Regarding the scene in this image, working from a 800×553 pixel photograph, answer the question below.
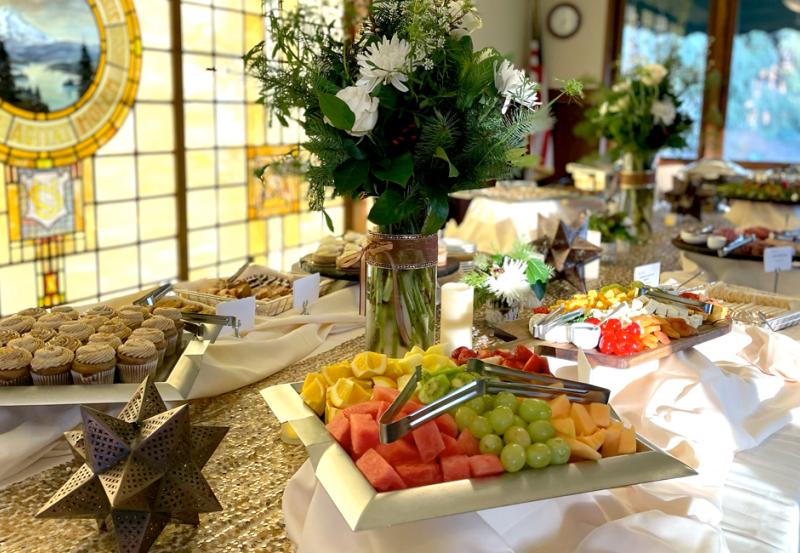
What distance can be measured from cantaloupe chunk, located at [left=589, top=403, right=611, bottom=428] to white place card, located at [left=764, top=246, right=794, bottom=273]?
147 cm

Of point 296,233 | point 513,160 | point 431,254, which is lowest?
point 296,233

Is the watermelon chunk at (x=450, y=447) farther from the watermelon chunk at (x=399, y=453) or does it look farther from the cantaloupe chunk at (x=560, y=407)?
the cantaloupe chunk at (x=560, y=407)

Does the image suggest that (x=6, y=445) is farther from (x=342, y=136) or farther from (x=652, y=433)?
(x=652, y=433)

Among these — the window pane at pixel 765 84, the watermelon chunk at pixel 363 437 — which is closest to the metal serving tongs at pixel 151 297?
the watermelon chunk at pixel 363 437

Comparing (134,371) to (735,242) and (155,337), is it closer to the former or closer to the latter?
(155,337)

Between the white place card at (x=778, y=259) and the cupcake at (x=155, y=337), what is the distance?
1.67 metres

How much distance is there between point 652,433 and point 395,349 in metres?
0.42

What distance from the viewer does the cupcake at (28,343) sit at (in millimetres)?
1164

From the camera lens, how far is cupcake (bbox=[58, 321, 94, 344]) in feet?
4.07

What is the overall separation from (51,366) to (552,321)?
81 centimetres

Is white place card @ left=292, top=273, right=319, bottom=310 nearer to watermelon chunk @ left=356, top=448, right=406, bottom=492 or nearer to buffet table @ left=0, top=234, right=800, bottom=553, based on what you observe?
buffet table @ left=0, top=234, right=800, bottom=553

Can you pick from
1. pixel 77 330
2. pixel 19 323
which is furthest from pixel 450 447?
pixel 19 323

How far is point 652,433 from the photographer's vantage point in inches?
46.8

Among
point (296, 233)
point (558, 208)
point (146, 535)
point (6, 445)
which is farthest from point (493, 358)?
point (296, 233)
